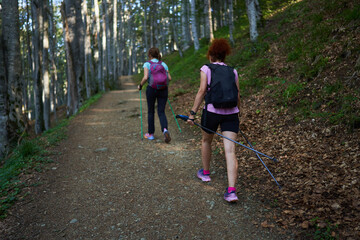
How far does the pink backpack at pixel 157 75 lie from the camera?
5.73 m

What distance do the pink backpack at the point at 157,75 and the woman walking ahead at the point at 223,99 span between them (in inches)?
92.8

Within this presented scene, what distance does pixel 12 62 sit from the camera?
24.4ft

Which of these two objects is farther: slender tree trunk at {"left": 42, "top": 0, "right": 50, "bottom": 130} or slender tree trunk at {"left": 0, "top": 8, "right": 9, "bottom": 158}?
slender tree trunk at {"left": 42, "top": 0, "right": 50, "bottom": 130}

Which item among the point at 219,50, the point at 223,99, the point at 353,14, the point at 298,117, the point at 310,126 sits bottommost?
the point at 310,126

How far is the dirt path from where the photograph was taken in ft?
9.84

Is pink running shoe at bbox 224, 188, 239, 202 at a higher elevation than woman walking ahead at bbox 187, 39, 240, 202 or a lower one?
lower

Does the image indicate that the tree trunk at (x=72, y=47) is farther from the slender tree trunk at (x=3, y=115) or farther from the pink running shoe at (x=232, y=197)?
the pink running shoe at (x=232, y=197)

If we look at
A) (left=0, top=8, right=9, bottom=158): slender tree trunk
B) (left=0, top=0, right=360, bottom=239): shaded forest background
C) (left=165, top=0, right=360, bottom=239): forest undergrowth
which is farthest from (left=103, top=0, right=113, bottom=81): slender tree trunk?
(left=165, top=0, right=360, bottom=239): forest undergrowth

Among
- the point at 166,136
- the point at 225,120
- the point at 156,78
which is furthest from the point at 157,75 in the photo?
the point at 225,120

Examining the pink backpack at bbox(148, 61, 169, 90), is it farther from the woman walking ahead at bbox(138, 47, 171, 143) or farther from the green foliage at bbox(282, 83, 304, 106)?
the green foliage at bbox(282, 83, 304, 106)

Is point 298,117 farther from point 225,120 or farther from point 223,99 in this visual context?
point 223,99

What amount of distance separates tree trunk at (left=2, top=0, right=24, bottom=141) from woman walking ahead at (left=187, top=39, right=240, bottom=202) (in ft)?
21.2

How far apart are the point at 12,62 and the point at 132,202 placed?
659 cm

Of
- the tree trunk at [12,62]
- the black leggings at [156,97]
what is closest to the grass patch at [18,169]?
the tree trunk at [12,62]
